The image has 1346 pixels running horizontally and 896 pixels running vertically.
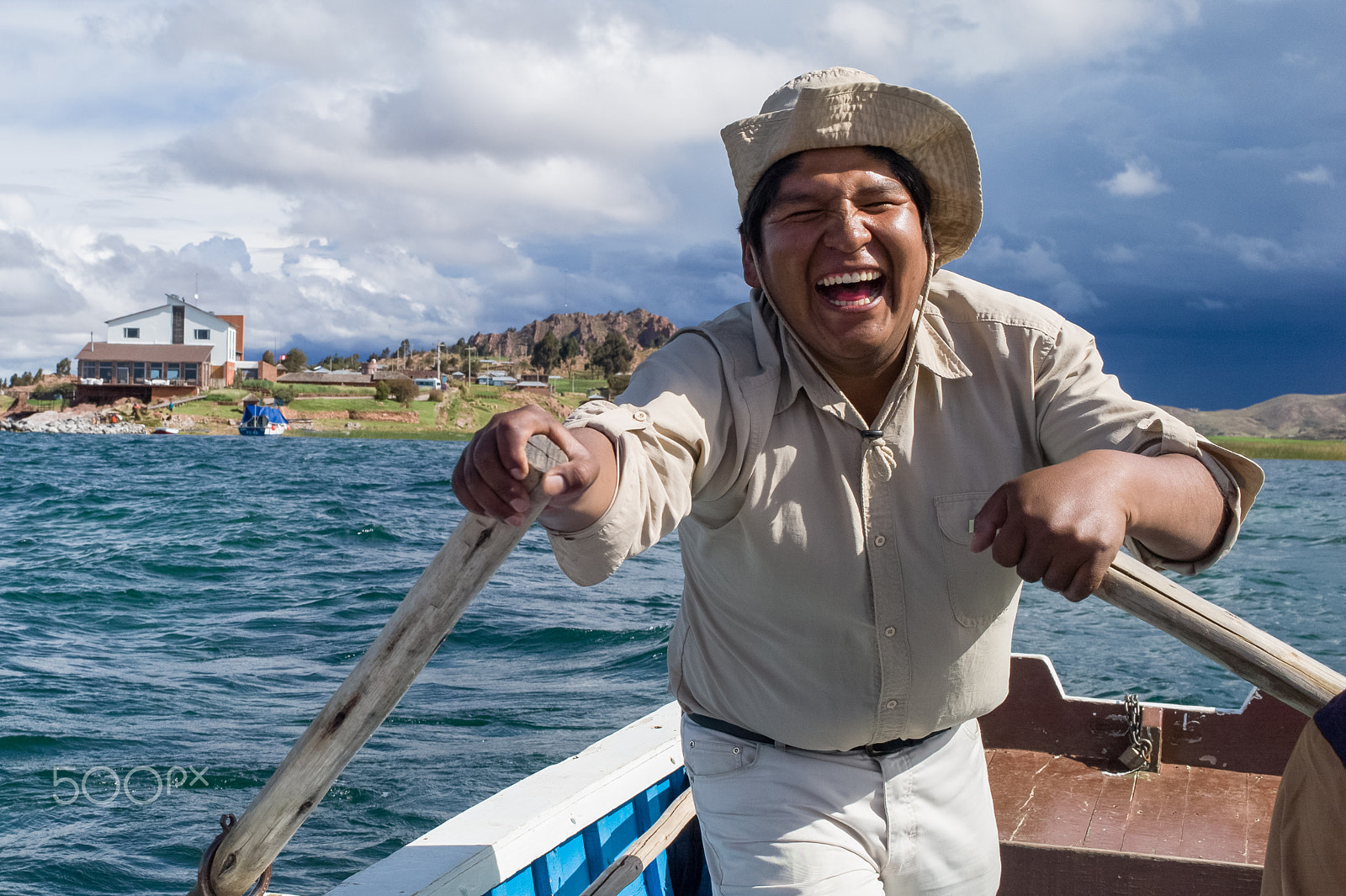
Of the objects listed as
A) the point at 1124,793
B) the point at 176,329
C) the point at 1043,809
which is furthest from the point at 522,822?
the point at 176,329

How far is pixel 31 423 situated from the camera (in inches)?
2916

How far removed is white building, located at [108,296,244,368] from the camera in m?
89.5

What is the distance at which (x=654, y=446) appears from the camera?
4.73ft

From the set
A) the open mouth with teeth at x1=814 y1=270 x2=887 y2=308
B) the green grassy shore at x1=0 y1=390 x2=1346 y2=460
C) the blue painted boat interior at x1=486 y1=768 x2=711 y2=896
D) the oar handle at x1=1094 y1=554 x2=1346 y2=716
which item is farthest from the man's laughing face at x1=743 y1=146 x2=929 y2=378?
the green grassy shore at x1=0 y1=390 x2=1346 y2=460

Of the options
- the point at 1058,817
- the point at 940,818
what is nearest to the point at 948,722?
the point at 940,818

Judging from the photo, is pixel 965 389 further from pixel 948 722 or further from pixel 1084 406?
pixel 948 722

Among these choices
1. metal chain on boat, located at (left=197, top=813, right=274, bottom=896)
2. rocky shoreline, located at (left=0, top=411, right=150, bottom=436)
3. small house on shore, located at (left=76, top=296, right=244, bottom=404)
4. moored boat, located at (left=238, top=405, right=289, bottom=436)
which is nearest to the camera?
metal chain on boat, located at (left=197, top=813, right=274, bottom=896)

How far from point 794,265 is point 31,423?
278ft

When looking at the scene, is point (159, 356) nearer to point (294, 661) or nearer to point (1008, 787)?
point (294, 661)

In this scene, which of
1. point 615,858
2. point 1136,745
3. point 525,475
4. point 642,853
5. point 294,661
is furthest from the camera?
point 294,661

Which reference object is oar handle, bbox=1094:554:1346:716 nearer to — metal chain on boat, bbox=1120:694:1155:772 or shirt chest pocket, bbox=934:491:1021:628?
shirt chest pocket, bbox=934:491:1021:628

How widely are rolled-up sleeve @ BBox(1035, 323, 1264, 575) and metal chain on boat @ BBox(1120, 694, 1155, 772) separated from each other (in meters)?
2.38

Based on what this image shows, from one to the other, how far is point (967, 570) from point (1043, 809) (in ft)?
6.77

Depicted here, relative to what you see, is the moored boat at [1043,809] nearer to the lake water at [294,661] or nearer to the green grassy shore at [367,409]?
the lake water at [294,661]
